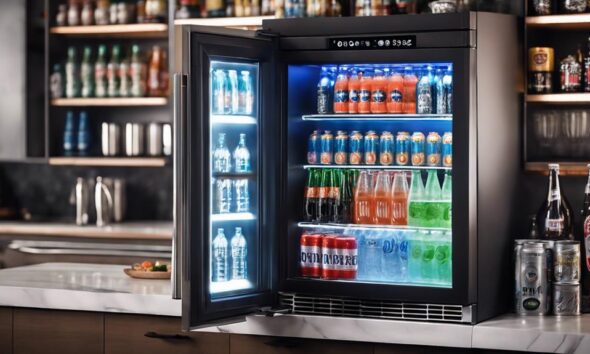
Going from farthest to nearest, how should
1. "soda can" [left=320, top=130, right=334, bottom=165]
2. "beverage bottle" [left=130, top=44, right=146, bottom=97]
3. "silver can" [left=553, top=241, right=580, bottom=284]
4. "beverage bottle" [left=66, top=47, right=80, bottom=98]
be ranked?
"beverage bottle" [left=66, top=47, right=80, bottom=98]
"beverage bottle" [left=130, top=44, right=146, bottom=97]
"soda can" [left=320, top=130, right=334, bottom=165]
"silver can" [left=553, top=241, right=580, bottom=284]

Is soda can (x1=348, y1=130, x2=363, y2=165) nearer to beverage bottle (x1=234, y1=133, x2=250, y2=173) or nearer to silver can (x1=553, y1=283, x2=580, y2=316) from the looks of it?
beverage bottle (x1=234, y1=133, x2=250, y2=173)

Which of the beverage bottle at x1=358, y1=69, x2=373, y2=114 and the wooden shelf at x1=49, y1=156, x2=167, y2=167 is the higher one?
the beverage bottle at x1=358, y1=69, x2=373, y2=114

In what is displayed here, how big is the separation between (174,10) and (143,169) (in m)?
1.16

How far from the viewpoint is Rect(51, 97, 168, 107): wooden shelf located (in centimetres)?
599

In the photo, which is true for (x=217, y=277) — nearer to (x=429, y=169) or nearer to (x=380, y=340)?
(x=380, y=340)

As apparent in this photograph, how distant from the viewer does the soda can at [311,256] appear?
3928 mm

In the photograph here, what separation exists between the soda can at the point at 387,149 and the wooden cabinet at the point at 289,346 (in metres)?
0.72

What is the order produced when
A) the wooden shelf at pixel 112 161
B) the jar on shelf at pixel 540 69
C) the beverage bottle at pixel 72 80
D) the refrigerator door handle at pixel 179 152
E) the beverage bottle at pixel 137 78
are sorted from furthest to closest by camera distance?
the beverage bottle at pixel 72 80, the beverage bottle at pixel 137 78, the wooden shelf at pixel 112 161, the jar on shelf at pixel 540 69, the refrigerator door handle at pixel 179 152

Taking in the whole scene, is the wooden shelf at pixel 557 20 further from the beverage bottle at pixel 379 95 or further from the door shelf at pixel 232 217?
the door shelf at pixel 232 217

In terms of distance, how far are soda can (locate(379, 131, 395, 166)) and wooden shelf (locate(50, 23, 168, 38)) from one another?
2454 mm

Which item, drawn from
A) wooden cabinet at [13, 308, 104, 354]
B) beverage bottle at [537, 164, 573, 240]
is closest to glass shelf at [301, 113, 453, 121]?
beverage bottle at [537, 164, 573, 240]

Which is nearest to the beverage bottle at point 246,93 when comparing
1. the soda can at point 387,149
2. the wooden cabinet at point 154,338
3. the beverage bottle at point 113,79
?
the soda can at point 387,149

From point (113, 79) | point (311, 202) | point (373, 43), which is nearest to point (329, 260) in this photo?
point (311, 202)

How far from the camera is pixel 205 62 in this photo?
3.57 m
